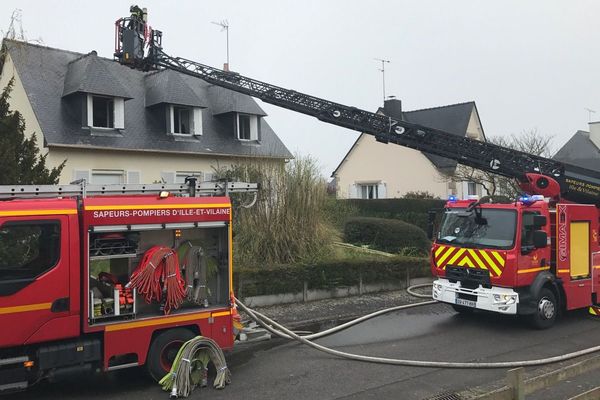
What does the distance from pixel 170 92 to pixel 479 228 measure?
1494cm

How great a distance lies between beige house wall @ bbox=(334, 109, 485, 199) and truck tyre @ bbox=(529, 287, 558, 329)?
1884cm

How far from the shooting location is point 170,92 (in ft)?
69.1

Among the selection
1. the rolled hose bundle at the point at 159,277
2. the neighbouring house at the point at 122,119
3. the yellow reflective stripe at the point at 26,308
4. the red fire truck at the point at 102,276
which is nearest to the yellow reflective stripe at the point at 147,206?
the red fire truck at the point at 102,276

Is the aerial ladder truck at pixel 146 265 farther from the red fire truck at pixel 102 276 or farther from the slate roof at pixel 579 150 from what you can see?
the slate roof at pixel 579 150

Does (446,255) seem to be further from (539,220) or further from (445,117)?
(445,117)

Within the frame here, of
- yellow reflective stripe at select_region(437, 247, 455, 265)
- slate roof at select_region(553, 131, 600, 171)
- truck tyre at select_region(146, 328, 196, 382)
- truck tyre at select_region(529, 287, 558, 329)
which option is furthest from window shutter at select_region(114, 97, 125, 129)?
slate roof at select_region(553, 131, 600, 171)

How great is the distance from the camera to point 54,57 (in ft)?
67.9

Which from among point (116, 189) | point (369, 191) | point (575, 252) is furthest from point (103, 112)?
point (369, 191)

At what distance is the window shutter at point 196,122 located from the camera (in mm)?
21547

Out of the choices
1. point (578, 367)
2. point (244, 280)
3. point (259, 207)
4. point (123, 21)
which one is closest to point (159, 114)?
point (123, 21)

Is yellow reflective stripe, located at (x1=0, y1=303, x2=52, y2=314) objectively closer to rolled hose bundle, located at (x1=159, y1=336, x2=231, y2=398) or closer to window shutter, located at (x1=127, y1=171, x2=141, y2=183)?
rolled hose bundle, located at (x1=159, y1=336, x2=231, y2=398)

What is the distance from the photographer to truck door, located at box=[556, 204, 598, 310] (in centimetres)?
972

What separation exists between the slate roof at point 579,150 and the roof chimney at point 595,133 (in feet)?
0.92

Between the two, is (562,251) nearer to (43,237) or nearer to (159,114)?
(43,237)
